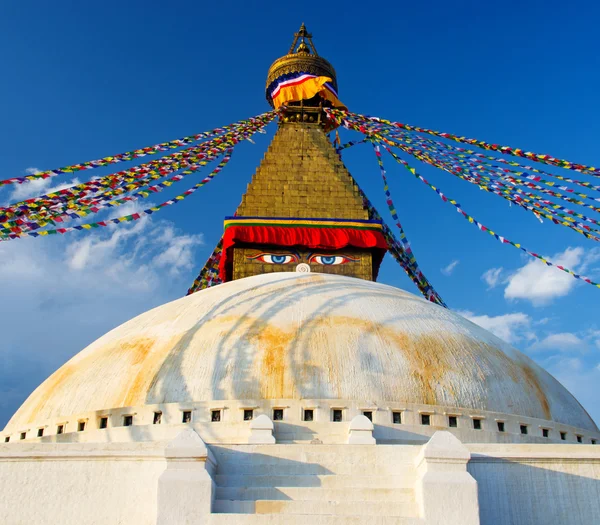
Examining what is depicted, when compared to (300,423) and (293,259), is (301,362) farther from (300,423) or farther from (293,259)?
(293,259)

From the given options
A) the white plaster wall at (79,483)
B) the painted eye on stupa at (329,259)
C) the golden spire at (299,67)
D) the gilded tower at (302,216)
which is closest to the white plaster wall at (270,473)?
the white plaster wall at (79,483)

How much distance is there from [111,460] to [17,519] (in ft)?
3.54

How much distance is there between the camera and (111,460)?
24.9 ft

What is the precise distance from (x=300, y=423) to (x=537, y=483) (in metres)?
2.67

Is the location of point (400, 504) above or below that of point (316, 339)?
below

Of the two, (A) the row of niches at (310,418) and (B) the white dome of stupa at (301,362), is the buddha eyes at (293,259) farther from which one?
(A) the row of niches at (310,418)

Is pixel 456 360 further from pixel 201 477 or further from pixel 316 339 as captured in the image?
pixel 201 477

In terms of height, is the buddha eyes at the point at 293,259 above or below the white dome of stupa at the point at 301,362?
above

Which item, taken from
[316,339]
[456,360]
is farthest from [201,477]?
[456,360]

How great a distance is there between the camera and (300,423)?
339 inches

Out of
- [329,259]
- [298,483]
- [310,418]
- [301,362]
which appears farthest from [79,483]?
[329,259]

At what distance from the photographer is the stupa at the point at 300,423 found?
23.4 feet

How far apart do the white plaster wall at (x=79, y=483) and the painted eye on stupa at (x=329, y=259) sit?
9.60 meters

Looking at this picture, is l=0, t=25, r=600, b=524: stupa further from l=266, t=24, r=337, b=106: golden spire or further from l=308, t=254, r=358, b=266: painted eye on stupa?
l=266, t=24, r=337, b=106: golden spire
